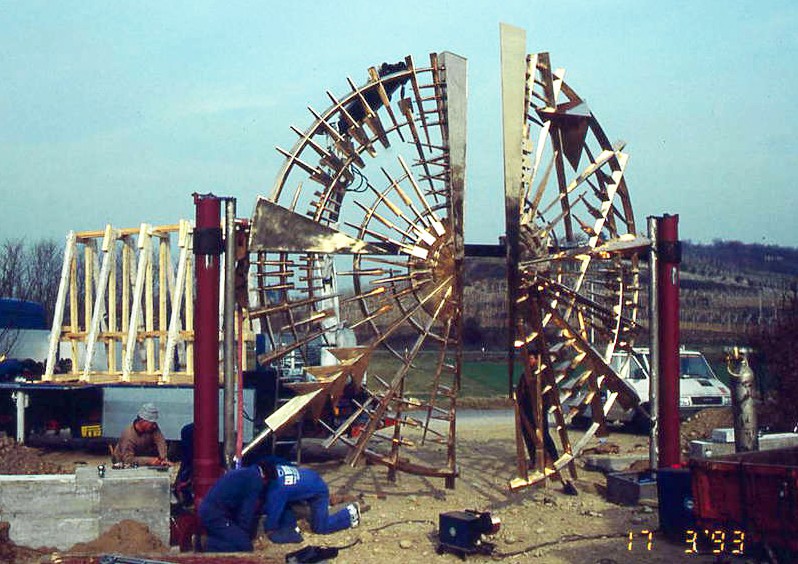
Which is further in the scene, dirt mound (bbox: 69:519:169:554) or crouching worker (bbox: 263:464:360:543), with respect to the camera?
crouching worker (bbox: 263:464:360:543)

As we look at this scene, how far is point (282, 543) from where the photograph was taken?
11.5m

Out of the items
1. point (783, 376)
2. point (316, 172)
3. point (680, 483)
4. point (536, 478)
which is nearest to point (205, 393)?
point (316, 172)

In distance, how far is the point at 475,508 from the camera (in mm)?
13758

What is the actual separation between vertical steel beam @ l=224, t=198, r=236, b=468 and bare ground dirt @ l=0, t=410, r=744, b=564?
1.68m

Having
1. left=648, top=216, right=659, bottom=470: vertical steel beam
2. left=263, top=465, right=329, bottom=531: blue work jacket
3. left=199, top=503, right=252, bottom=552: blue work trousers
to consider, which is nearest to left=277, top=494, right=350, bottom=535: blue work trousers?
left=263, top=465, right=329, bottom=531: blue work jacket

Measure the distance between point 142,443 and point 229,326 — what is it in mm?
2330

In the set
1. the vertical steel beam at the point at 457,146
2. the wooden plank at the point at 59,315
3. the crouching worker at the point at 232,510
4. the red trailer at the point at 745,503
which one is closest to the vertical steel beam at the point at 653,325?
the vertical steel beam at the point at 457,146

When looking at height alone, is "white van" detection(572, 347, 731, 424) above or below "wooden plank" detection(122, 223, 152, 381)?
below

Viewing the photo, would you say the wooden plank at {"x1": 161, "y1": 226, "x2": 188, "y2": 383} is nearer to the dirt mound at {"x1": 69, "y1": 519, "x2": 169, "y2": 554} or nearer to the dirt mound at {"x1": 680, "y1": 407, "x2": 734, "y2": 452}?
the dirt mound at {"x1": 69, "y1": 519, "x2": 169, "y2": 554}

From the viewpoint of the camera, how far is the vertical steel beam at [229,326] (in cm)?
1291

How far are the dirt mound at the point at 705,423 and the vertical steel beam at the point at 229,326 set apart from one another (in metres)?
11.4

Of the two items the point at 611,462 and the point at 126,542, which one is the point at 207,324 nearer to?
the point at 126,542

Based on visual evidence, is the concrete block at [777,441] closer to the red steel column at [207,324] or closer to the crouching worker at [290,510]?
the crouching worker at [290,510]

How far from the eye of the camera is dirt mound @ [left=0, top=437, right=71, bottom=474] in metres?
16.0
